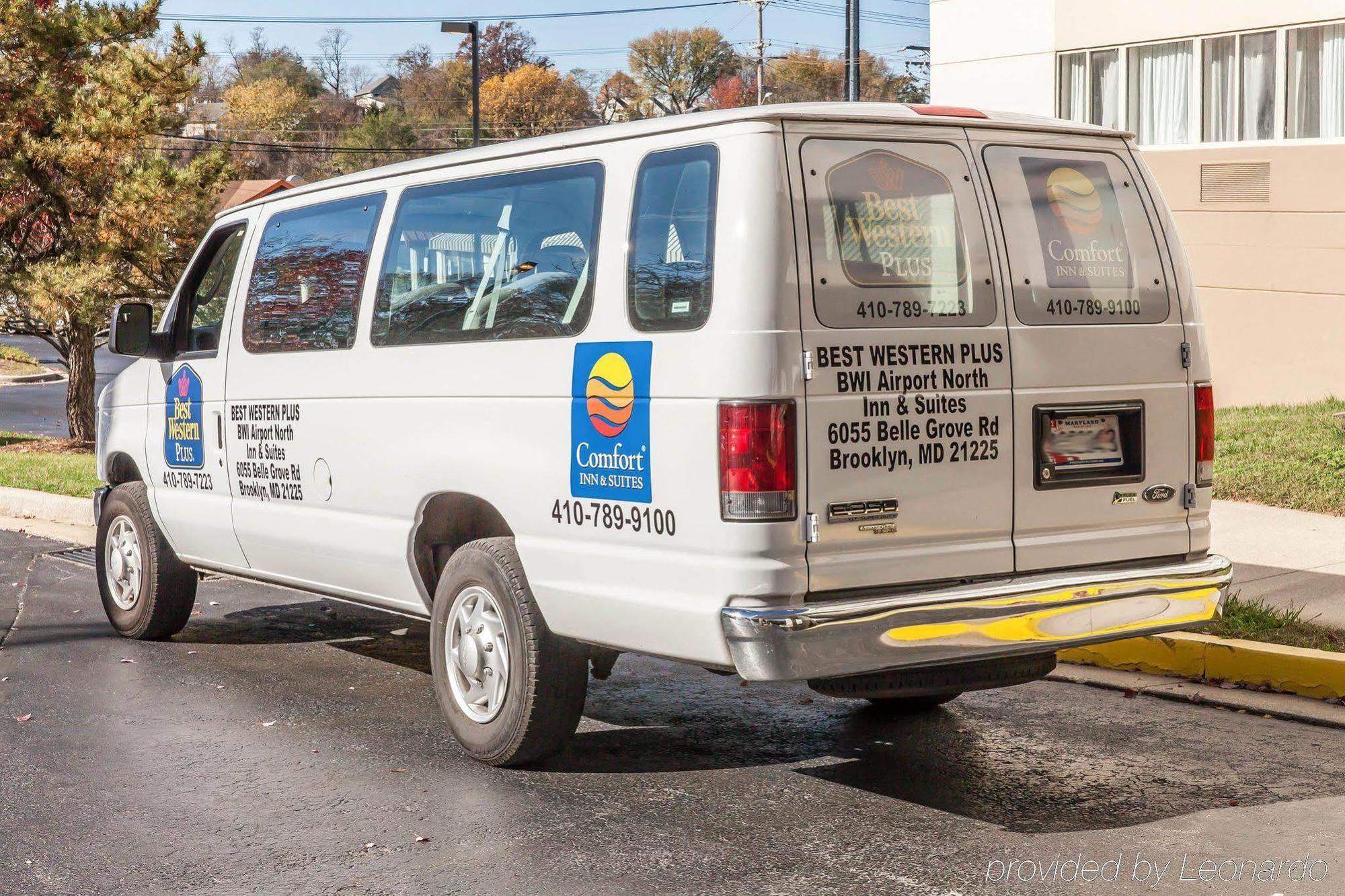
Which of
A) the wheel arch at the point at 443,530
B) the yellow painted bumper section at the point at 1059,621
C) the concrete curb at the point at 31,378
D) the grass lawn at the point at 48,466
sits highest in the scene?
the concrete curb at the point at 31,378

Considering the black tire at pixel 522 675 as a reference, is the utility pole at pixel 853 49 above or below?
above

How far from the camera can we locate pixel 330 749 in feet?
19.6

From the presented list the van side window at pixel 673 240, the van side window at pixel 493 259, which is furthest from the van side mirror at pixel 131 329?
the van side window at pixel 673 240

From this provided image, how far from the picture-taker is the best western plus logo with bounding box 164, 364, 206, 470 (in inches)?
295

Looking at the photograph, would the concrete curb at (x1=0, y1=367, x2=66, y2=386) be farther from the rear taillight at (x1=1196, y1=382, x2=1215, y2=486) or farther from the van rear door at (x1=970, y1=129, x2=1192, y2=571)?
the rear taillight at (x1=1196, y1=382, x2=1215, y2=486)

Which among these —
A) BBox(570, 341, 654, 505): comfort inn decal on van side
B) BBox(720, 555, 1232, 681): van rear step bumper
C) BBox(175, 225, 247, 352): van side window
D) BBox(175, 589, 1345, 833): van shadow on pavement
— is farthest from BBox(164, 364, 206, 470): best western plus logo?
BBox(720, 555, 1232, 681): van rear step bumper

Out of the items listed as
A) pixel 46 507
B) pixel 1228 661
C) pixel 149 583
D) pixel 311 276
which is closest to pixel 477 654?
pixel 311 276

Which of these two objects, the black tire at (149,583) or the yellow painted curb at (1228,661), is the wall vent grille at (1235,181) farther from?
the black tire at (149,583)

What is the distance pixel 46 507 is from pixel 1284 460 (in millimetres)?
10381

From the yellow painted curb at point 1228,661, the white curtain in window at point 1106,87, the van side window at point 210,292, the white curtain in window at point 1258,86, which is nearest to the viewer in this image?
the yellow painted curb at point 1228,661

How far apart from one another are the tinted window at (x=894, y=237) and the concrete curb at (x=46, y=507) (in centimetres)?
923

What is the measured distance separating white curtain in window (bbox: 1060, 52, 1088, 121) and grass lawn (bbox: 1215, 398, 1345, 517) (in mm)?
5598

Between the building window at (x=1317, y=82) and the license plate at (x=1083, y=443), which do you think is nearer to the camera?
the license plate at (x=1083, y=443)

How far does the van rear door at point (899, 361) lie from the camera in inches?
188
